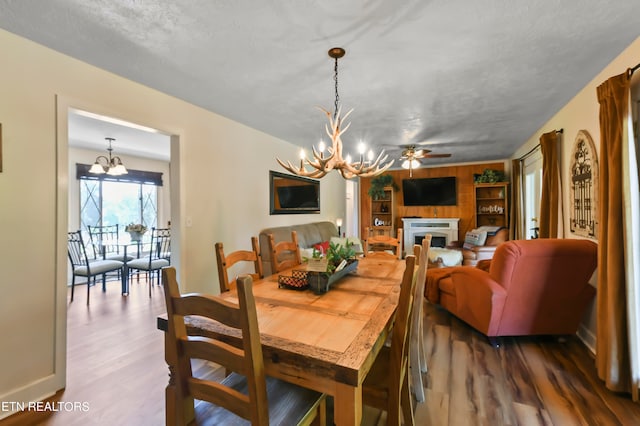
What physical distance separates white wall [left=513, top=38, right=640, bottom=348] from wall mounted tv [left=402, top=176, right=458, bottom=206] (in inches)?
128

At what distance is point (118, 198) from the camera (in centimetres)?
582

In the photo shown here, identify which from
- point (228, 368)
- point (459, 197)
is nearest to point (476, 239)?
point (459, 197)

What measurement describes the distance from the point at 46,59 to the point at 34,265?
141cm

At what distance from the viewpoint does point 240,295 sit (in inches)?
34.4

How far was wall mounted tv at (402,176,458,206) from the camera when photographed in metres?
6.92

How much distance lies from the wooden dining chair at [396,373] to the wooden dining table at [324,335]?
8 centimetres

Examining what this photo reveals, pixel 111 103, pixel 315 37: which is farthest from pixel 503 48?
pixel 111 103

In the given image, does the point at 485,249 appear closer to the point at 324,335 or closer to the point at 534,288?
the point at 534,288

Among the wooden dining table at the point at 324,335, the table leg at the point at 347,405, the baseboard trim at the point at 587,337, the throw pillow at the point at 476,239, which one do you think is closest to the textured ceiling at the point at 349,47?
the wooden dining table at the point at 324,335

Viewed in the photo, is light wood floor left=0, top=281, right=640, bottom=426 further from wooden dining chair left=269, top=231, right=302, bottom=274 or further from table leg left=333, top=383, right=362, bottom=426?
wooden dining chair left=269, top=231, right=302, bottom=274

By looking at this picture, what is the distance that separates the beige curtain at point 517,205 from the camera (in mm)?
5160

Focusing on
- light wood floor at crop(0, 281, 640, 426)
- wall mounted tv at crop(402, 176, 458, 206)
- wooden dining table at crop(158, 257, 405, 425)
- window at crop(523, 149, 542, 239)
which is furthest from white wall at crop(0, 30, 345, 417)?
wall mounted tv at crop(402, 176, 458, 206)

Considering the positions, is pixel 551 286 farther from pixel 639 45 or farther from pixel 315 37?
pixel 315 37

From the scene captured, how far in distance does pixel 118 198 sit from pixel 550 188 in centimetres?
726
